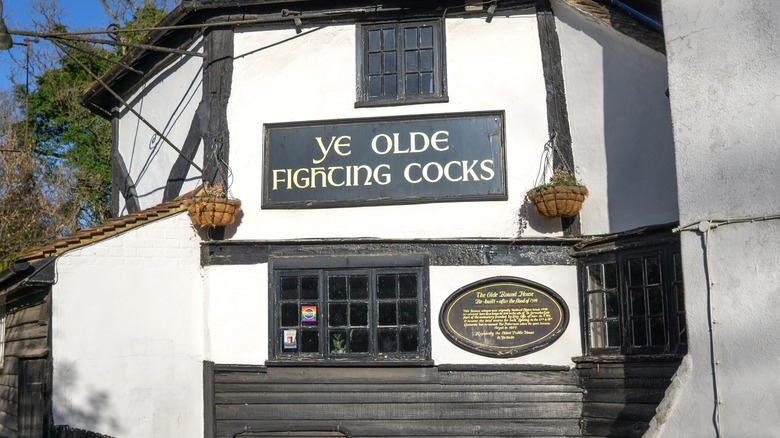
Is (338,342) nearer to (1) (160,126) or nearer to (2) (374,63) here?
(2) (374,63)

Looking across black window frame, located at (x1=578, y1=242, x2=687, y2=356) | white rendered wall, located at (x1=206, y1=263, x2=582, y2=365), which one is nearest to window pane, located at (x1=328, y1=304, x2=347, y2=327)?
white rendered wall, located at (x1=206, y1=263, x2=582, y2=365)

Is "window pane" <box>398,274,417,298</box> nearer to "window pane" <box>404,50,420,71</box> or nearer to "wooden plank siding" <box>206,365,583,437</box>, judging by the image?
"wooden plank siding" <box>206,365,583,437</box>

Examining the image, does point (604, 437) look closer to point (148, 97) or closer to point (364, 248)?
point (364, 248)

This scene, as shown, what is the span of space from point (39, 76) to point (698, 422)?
819 inches

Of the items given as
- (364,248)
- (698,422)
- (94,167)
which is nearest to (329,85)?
(364,248)

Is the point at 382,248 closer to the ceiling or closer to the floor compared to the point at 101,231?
closer to the floor

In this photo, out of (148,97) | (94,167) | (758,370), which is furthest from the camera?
(94,167)

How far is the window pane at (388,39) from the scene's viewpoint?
10820mm

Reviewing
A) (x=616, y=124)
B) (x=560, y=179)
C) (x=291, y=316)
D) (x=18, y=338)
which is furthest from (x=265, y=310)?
(x=616, y=124)

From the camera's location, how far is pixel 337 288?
1034cm

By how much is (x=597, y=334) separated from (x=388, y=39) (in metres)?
4.21

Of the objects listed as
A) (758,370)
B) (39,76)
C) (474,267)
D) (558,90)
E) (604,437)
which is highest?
(39,76)

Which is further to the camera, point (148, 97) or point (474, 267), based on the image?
point (148, 97)

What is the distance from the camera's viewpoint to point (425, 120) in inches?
414
